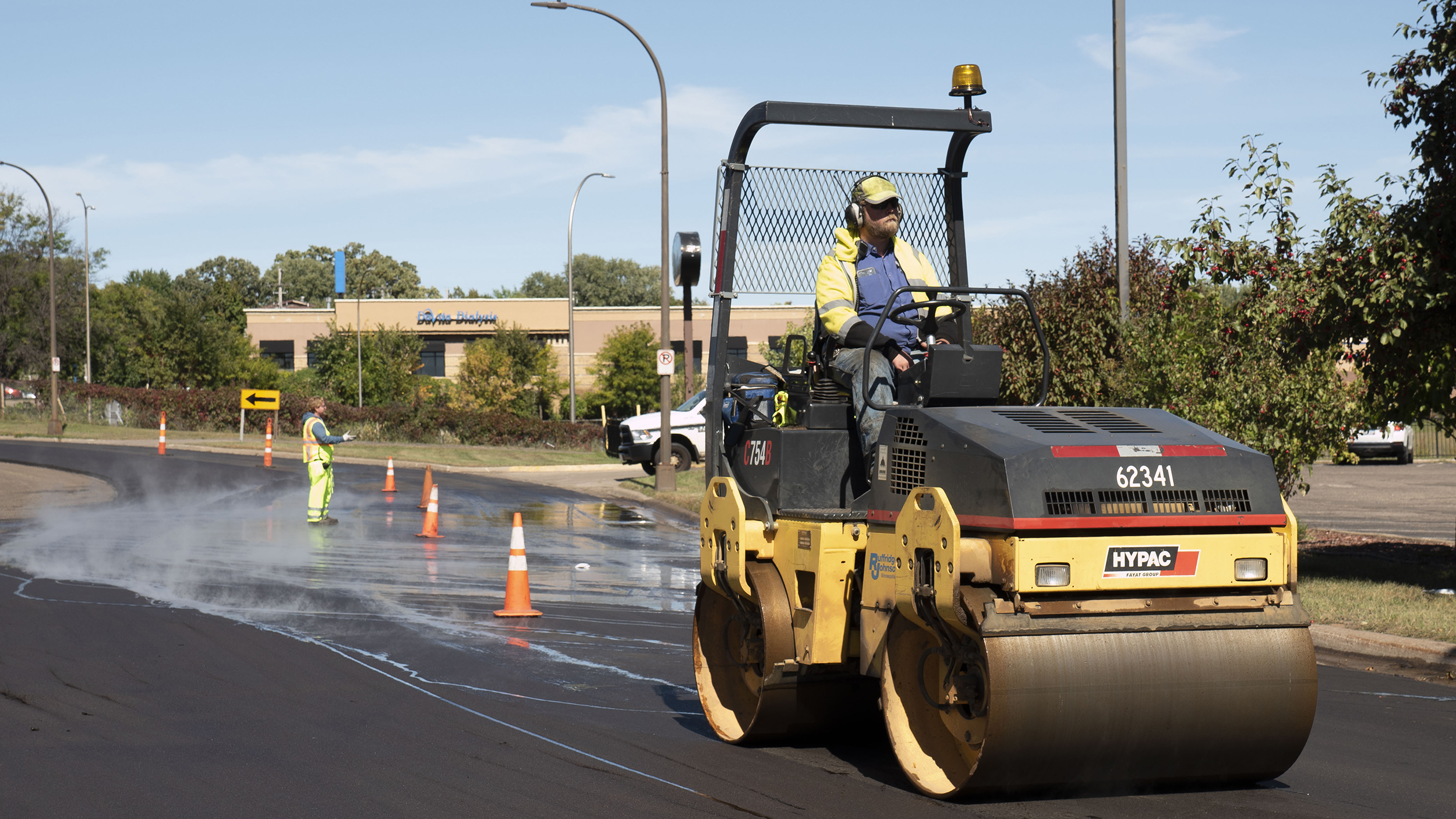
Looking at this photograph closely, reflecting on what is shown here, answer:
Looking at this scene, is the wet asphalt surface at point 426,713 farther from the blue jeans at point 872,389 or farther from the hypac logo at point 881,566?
the blue jeans at point 872,389

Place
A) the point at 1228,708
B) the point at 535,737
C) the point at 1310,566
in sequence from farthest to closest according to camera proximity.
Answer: the point at 1310,566 → the point at 535,737 → the point at 1228,708

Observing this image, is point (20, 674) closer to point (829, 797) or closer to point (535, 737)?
point (535, 737)

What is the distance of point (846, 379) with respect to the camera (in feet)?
20.3

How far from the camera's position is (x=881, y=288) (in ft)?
20.9

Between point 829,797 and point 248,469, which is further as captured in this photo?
point 248,469

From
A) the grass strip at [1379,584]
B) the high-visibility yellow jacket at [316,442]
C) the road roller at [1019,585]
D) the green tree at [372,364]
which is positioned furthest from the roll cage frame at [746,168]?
the green tree at [372,364]

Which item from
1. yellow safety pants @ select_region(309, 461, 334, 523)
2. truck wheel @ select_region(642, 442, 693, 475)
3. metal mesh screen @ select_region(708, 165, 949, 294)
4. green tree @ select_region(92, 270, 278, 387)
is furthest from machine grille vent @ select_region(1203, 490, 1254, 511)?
green tree @ select_region(92, 270, 278, 387)

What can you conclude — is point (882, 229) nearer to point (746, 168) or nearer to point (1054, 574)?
point (746, 168)

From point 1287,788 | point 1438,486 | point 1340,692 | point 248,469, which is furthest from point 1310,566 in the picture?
point 248,469

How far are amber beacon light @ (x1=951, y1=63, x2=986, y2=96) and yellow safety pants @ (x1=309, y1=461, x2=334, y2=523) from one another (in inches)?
515

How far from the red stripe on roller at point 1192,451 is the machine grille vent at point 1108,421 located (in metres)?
0.19

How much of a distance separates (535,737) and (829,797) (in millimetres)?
1796

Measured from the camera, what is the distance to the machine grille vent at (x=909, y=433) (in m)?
5.46

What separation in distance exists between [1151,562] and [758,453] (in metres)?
2.18
